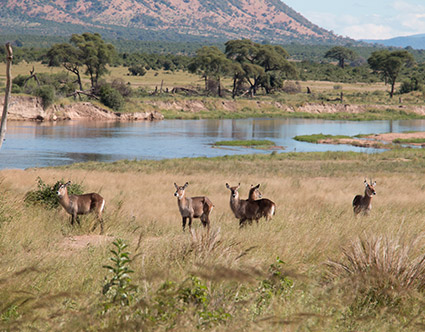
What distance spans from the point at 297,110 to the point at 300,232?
80.6 metres

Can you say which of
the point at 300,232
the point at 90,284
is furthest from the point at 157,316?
the point at 300,232

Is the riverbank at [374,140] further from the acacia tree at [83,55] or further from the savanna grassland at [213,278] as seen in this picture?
the savanna grassland at [213,278]

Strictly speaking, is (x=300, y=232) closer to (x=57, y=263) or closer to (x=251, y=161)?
(x=57, y=263)

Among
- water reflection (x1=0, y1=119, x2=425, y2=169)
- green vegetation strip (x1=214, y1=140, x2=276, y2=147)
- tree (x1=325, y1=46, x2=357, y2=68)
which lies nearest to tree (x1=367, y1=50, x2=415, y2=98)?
water reflection (x1=0, y1=119, x2=425, y2=169)

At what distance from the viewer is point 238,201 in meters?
10.1

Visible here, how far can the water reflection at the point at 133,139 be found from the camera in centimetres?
3666

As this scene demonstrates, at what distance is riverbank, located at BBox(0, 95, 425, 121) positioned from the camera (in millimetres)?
60728

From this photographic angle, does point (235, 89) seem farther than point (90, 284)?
Yes

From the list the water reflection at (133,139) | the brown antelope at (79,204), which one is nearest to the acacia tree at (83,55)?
the water reflection at (133,139)

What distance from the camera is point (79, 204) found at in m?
9.76

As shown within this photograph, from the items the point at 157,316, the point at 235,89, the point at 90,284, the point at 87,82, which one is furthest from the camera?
the point at 235,89

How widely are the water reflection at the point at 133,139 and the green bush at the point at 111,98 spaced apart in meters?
5.30

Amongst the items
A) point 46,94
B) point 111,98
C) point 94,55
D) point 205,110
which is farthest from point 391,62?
point 46,94

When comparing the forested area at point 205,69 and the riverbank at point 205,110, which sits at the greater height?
the forested area at point 205,69
